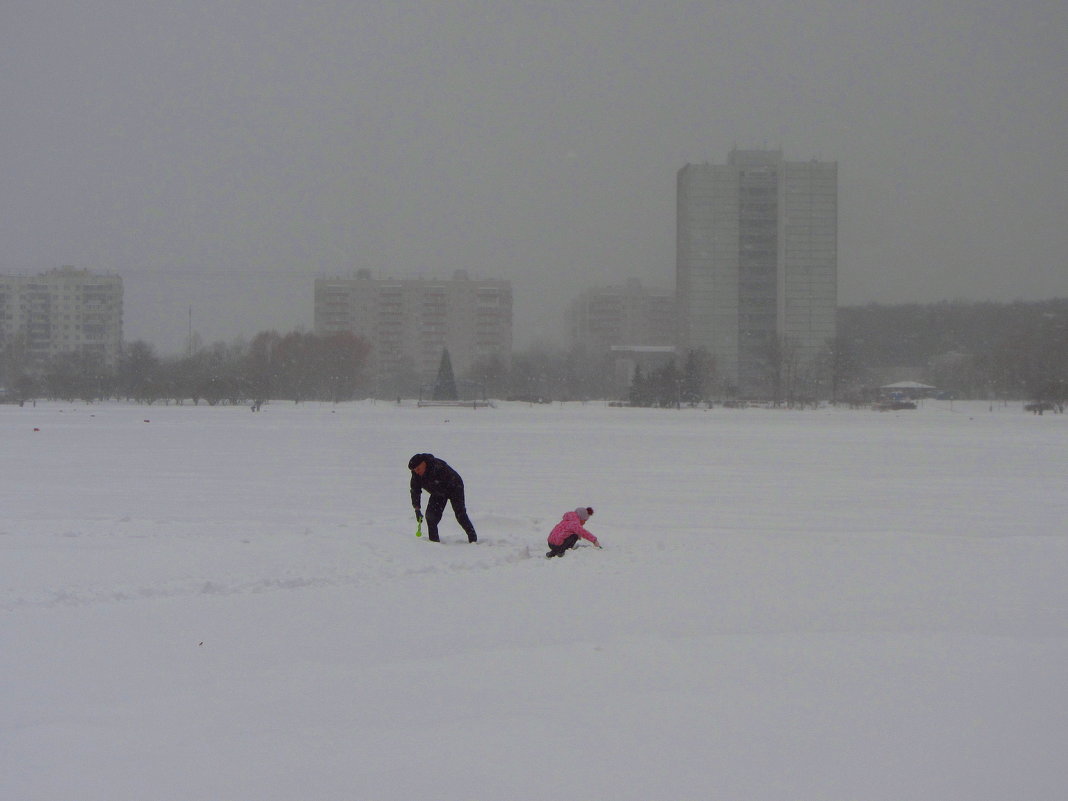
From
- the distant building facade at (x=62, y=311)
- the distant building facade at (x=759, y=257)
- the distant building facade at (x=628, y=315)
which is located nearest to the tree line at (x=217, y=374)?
the distant building facade at (x=62, y=311)

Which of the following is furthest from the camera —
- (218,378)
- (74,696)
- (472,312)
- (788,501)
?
(472,312)

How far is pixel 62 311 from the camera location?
133 m

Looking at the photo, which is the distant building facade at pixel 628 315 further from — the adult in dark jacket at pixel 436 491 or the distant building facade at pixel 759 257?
the adult in dark jacket at pixel 436 491

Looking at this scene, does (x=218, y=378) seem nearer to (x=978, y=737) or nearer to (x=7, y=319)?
(x=7, y=319)

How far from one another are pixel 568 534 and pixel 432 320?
472 ft

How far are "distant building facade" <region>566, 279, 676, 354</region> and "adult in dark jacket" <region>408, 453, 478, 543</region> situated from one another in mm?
157242

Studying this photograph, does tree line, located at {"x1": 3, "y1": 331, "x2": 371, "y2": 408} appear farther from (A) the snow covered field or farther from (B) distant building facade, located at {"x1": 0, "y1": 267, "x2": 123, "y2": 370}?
Result: (A) the snow covered field

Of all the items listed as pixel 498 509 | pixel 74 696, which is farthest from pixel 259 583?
pixel 498 509

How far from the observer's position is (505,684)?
222 inches

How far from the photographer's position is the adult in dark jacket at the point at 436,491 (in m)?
10.9

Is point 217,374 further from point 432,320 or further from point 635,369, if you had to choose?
point 432,320

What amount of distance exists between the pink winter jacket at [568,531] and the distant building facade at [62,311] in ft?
435

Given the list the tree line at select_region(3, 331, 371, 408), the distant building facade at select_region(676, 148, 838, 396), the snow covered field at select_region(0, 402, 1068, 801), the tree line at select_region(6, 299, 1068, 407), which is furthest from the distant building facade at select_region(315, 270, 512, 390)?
the snow covered field at select_region(0, 402, 1068, 801)

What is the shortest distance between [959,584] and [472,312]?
474 feet
